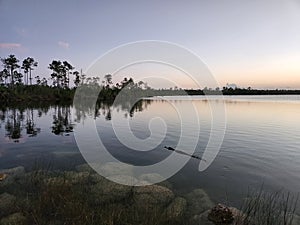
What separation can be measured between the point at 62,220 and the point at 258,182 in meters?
8.70

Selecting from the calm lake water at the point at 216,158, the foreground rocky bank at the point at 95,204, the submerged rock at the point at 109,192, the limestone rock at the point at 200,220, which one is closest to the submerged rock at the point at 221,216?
the foreground rocky bank at the point at 95,204

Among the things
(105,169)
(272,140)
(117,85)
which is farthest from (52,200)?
(117,85)

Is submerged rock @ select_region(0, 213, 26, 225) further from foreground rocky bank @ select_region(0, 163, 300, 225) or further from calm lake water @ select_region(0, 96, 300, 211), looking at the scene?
calm lake water @ select_region(0, 96, 300, 211)

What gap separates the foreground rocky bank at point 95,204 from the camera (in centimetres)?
615

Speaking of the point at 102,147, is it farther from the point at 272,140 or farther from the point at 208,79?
the point at 272,140

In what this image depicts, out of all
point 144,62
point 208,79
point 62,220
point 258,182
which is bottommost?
point 258,182

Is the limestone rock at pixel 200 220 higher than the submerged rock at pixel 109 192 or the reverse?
the reverse

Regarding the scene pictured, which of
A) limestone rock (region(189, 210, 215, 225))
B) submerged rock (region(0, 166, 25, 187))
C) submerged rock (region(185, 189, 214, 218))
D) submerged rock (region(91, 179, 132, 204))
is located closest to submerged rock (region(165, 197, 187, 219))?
submerged rock (region(185, 189, 214, 218))

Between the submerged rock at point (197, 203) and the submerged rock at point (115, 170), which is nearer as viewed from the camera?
the submerged rock at point (197, 203)

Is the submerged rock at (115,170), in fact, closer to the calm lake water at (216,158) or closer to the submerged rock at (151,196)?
the calm lake water at (216,158)

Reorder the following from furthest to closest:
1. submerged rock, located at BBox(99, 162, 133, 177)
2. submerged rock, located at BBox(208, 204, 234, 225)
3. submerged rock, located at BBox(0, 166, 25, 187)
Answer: submerged rock, located at BBox(99, 162, 133, 177), submerged rock, located at BBox(0, 166, 25, 187), submerged rock, located at BBox(208, 204, 234, 225)

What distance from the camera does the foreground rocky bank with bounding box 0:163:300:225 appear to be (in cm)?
615

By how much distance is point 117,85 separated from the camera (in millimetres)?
125688

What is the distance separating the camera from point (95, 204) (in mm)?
7449
